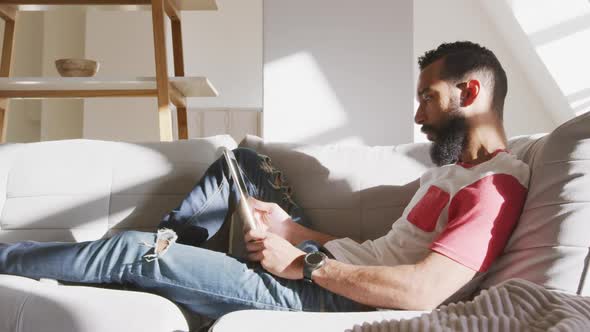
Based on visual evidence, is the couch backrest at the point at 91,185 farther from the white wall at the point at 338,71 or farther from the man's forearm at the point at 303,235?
the white wall at the point at 338,71

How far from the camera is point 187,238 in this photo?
5.99ft

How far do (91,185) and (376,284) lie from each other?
3.49 ft

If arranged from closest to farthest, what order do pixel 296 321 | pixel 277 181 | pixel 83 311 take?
1. pixel 296 321
2. pixel 83 311
3. pixel 277 181

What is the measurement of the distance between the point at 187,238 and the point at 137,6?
5.48ft

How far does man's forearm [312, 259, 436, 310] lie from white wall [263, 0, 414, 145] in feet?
3.75

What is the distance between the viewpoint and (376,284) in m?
1.33

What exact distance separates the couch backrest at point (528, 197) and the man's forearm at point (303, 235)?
0.11m

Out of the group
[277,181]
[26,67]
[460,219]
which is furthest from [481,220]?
[26,67]

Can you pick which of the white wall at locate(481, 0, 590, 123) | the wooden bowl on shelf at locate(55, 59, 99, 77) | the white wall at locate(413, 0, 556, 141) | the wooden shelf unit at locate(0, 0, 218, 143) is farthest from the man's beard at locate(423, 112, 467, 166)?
the white wall at locate(413, 0, 556, 141)

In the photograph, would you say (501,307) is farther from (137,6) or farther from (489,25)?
(489,25)

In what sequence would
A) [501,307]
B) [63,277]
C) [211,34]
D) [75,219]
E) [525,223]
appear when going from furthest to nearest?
[211,34] < [75,219] < [63,277] < [525,223] < [501,307]

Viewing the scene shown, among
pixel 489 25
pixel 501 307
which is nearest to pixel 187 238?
pixel 501 307

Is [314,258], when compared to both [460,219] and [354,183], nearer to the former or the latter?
[460,219]

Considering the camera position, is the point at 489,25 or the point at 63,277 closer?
the point at 63,277
